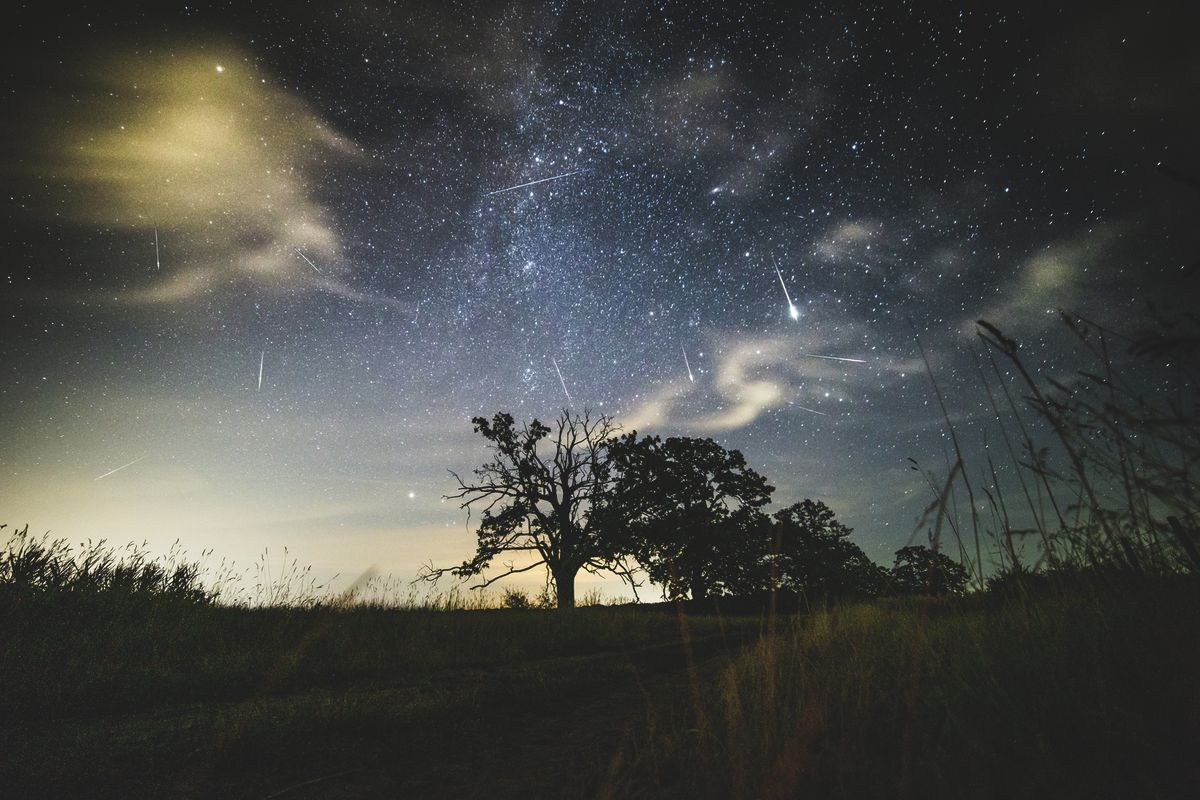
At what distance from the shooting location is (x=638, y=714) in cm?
407

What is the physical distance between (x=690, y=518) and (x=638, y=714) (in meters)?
18.4

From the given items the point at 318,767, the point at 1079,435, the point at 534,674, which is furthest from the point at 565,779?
the point at 1079,435

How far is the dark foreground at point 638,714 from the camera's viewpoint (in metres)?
1.84

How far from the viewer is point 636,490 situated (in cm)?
2184

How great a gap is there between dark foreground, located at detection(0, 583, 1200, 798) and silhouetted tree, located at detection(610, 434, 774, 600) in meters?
15.0

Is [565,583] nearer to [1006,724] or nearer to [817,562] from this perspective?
[817,562]

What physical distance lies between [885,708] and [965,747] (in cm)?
66

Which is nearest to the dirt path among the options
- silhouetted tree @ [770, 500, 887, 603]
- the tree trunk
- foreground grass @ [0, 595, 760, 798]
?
foreground grass @ [0, 595, 760, 798]

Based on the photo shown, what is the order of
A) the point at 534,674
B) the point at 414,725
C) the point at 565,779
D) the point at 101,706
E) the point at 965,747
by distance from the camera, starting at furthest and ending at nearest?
the point at 534,674
the point at 101,706
the point at 414,725
the point at 565,779
the point at 965,747

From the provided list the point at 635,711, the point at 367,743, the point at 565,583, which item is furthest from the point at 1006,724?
the point at 565,583

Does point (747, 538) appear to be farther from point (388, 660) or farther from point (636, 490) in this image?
point (388, 660)

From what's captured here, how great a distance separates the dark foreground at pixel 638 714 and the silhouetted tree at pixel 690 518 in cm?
1502

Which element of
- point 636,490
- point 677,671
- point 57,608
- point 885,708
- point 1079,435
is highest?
point 636,490

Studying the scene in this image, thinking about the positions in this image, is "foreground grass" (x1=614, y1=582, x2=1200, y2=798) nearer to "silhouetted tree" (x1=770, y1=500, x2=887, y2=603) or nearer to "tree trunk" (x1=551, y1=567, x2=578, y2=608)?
"tree trunk" (x1=551, y1=567, x2=578, y2=608)
